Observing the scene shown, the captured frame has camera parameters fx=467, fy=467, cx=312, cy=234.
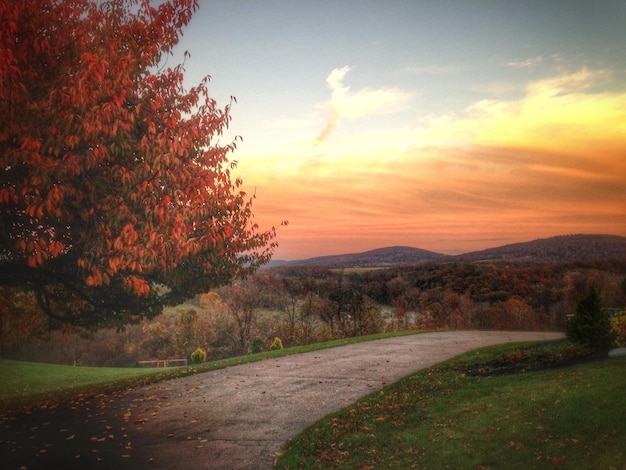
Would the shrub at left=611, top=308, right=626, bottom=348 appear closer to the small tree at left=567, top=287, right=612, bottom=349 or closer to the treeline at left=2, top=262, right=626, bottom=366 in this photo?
the small tree at left=567, top=287, right=612, bottom=349

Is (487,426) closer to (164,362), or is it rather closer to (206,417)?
(206,417)

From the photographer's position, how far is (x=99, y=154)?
862 cm

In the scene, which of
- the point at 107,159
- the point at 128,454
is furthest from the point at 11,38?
the point at 128,454

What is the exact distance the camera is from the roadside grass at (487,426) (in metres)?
6.55

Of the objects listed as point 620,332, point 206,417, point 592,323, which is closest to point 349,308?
point 592,323

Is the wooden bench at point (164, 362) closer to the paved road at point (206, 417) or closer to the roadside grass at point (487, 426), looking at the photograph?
the paved road at point (206, 417)

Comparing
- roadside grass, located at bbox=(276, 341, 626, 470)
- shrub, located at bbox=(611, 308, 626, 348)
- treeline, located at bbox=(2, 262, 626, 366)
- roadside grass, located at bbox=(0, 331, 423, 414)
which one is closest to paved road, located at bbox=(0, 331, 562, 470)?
roadside grass, located at bbox=(276, 341, 626, 470)

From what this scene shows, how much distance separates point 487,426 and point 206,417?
19.3 feet

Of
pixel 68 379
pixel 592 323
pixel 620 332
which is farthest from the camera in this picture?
pixel 68 379

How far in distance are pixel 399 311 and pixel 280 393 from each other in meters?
23.5

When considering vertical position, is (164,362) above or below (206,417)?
below

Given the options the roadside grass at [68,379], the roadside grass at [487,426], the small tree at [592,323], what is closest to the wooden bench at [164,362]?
the roadside grass at [68,379]

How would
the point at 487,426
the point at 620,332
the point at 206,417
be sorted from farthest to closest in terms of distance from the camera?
the point at 620,332
the point at 206,417
the point at 487,426

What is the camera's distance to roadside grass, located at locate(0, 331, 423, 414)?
1431 centimetres
